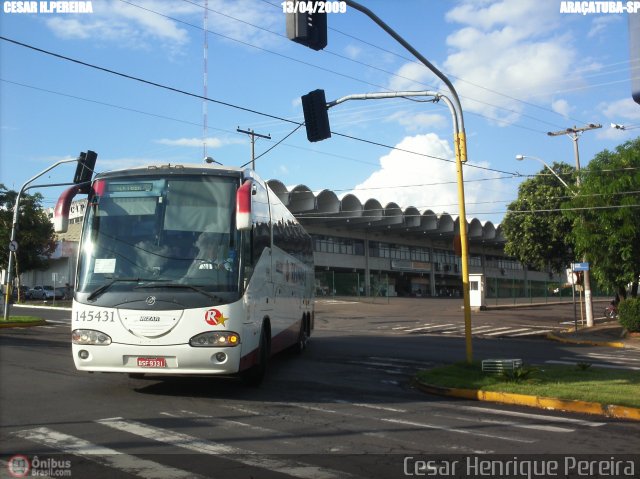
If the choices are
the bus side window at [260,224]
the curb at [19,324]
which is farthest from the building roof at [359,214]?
the bus side window at [260,224]

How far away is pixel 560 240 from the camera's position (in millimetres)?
41062

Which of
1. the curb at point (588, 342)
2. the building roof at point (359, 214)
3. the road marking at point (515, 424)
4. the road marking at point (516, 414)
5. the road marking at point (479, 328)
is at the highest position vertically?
the building roof at point (359, 214)

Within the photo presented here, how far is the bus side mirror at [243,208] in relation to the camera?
8820 mm

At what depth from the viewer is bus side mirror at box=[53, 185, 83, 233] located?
9133mm

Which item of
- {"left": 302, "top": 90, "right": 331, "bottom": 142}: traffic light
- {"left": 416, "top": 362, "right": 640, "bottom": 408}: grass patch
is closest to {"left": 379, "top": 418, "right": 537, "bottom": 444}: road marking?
{"left": 416, "top": 362, "right": 640, "bottom": 408}: grass patch

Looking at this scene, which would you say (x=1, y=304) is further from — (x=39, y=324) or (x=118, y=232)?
(x=118, y=232)

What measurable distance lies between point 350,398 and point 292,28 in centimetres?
569

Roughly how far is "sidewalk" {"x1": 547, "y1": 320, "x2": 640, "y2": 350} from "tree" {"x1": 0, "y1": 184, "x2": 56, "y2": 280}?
27.1m

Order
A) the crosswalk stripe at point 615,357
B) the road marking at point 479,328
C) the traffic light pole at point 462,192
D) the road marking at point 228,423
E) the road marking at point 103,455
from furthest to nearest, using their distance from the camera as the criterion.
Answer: the road marking at point 479,328, the crosswalk stripe at point 615,357, the traffic light pole at point 462,192, the road marking at point 228,423, the road marking at point 103,455

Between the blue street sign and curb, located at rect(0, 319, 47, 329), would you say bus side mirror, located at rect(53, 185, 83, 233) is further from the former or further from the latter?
the blue street sign

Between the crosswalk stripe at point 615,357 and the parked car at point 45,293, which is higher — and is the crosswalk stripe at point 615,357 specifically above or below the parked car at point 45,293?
below

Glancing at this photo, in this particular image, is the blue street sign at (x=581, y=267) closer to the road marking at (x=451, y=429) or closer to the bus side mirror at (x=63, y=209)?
the road marking at (x=451, y=429)

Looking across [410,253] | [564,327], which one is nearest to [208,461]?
[564,327]

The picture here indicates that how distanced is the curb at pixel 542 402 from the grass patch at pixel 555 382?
107mm
